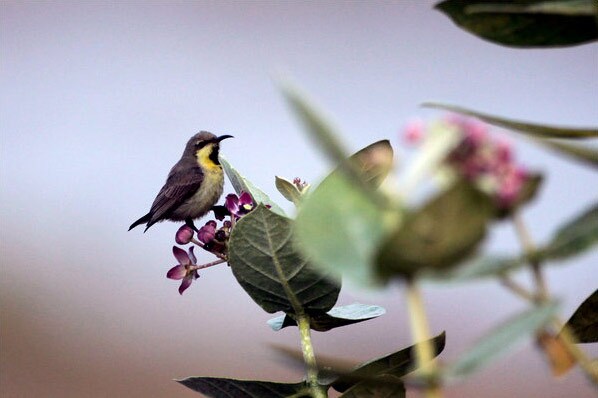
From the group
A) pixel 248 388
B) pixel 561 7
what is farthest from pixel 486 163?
pixel 248 388

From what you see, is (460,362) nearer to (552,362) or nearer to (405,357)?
(552,362)

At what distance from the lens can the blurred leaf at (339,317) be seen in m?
0.45

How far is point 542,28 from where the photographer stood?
37 cm

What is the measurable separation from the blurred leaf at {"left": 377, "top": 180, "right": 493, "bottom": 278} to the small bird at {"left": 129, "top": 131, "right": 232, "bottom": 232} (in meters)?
1.69

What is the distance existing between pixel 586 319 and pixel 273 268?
149mm

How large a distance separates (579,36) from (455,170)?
0.62 feet

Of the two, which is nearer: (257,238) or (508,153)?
(508,153)

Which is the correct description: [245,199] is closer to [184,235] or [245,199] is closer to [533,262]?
[184,235]

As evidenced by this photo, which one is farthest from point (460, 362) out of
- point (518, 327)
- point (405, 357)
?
point (405, 357)

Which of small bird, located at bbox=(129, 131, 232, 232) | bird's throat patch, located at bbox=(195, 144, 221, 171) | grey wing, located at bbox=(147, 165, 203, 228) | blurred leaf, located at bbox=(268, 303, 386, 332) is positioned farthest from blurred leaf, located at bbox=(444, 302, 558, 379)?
bird's throat patch, located at bbox=(195, 144, 221, 171)

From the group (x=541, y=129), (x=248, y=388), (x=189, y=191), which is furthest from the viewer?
(x=189, y=191)

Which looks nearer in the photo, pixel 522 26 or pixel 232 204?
pixel 522 26

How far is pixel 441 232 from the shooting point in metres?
0.20

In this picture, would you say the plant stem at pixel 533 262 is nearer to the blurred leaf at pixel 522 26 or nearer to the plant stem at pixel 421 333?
the plant stem at pixel 421 333
